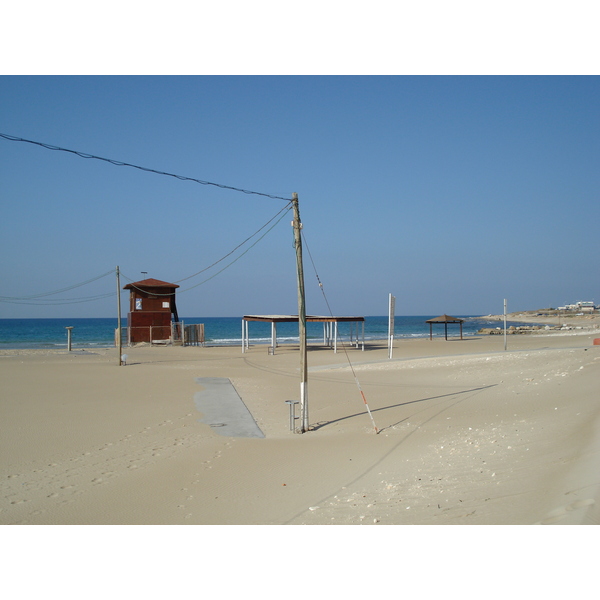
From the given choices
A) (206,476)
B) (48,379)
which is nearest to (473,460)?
(206,476)

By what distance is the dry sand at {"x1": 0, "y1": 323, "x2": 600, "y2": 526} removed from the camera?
5.98 m

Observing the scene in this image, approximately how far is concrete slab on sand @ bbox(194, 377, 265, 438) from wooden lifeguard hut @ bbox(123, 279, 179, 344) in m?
25.6

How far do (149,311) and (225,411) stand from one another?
32.1 m

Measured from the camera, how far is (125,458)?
9.18 meters

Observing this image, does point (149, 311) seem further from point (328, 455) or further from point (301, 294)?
point (328, 455)

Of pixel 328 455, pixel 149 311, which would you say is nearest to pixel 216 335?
pixel 149 311

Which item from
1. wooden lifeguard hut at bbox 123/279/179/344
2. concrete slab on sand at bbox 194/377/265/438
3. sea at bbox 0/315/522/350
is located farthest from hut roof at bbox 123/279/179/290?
concrete slab on sand at bbox 194/377/265/438

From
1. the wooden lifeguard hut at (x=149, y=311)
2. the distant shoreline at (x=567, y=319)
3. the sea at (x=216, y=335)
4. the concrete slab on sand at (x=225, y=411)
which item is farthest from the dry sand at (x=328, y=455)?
the distant shoreline at (x=567, y=319)

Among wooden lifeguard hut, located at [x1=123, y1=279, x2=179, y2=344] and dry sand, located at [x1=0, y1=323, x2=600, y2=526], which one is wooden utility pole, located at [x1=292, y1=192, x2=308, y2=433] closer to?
dry sand, located at [x1=0, y1=323, x2=600, y2=526]

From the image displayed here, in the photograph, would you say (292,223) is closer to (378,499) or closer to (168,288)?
(378,499)

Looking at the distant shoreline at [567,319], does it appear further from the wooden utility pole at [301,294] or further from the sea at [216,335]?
the wooden utility pole at [301,294]

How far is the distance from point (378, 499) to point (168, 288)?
132 feet

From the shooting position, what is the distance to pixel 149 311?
1735 inches

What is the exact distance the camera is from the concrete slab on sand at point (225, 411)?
11.4 meters
